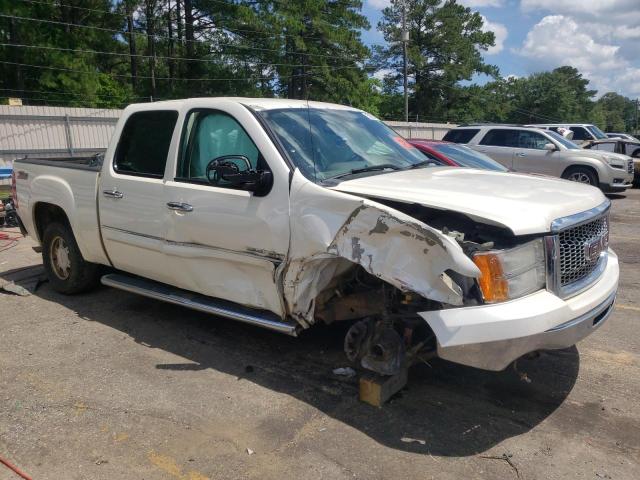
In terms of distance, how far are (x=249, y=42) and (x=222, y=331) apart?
31.6 m

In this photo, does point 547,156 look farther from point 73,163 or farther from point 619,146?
point 73,163

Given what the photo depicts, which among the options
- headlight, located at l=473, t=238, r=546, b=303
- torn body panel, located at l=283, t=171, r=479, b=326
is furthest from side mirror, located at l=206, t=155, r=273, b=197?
headlight, located at l=473, t=238, r=546, b=303

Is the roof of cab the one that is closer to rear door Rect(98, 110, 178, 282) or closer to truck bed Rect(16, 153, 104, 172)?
rear door Rect(98, 110, 178, 282)

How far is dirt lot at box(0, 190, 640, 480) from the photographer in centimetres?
301

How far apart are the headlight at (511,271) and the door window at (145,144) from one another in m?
2.83

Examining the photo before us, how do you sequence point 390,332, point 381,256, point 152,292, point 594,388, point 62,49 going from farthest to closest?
1. point 62,49
2. point 152,292
3. point 594,388
4. point 390,332
5. point 381,256

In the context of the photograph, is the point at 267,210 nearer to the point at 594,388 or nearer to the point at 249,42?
the point at 594,388

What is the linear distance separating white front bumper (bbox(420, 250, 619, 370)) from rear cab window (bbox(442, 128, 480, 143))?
11954 mm

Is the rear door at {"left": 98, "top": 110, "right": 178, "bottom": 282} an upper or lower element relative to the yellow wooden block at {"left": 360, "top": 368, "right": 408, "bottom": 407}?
upper

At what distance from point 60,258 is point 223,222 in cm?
294

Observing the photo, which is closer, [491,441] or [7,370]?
[491,441]

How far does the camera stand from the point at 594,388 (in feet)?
12.4

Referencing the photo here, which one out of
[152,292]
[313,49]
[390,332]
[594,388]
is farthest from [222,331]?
[313,49]

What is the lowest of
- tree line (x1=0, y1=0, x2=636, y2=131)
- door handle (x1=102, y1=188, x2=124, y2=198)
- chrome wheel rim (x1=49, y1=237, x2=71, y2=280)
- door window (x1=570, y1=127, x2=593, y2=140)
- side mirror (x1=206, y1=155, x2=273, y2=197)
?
chrome wheel rim (x1=49, y1=237, x2=71, y2=280)
